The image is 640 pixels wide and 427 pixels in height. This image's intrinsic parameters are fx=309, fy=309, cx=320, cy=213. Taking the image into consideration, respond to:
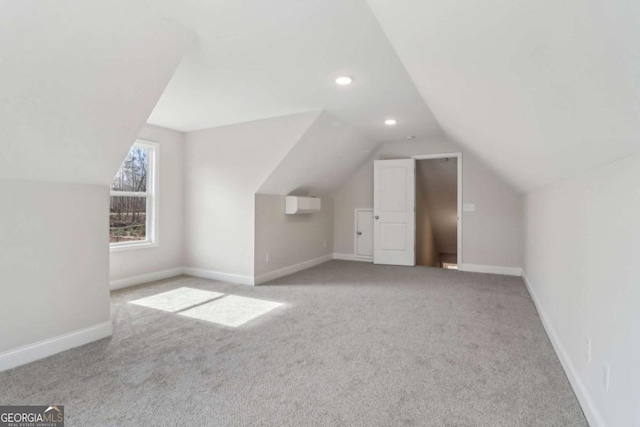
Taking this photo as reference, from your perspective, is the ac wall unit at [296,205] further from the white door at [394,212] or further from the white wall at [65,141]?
the white wall at [65,141]

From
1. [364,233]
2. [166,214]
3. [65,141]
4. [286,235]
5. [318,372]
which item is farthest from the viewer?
[364,233]

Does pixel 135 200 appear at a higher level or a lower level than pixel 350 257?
higher

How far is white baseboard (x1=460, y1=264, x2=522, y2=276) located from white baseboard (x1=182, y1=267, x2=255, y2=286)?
350 cm

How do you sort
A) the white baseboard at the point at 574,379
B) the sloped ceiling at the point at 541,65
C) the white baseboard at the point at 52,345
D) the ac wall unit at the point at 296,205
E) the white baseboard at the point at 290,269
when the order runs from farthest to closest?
the ac wall unit at the point at 296,205 → the white baseboard at the point at 290,269 → the white baseboard at the point at 52,345 → the white baseboard at the point at 574,379 → the sloped ceiling at the point at 541,65

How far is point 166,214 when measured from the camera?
466 centimetres

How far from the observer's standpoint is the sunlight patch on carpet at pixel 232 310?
2971 mm

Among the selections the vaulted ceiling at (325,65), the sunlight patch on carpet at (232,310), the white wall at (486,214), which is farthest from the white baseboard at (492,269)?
the sunlight patch on carpet at (232,310)

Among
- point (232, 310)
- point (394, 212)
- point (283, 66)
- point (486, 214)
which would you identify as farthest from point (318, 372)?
point (486, 214)

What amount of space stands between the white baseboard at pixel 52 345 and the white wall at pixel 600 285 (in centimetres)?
329

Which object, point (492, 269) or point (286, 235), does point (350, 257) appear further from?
point (492, 269)

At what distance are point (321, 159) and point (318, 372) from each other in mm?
3278

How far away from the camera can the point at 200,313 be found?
10.3 ft

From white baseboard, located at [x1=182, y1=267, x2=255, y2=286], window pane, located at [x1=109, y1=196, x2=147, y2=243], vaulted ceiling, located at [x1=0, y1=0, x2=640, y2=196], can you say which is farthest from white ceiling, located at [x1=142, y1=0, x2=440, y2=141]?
white baseboard, located at [x1=182, y1=267, x2=255, y2=286]

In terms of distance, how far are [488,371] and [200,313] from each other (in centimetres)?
257
